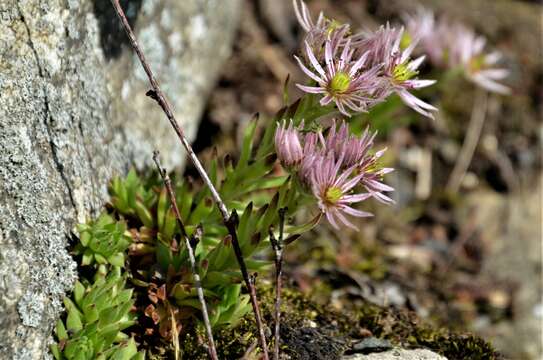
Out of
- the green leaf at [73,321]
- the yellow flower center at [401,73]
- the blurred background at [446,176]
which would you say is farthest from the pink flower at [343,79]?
the blurred background at [446,176]

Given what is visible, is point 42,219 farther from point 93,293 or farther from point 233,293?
point 233,293

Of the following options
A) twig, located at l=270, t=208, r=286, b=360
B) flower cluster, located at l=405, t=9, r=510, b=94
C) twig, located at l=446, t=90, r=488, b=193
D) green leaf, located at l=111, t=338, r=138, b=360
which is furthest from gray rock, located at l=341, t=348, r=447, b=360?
twig, located at l=446, t=90, r=488, b=193

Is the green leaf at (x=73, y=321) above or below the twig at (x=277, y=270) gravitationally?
below

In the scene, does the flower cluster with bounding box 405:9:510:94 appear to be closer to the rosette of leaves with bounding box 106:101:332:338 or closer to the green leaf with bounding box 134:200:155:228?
the rosette of leaves with bounding box 106:101:332:338

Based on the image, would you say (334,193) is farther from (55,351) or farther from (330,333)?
(55,351)

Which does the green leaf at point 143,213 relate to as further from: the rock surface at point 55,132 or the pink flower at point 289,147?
the pink flower at point 289,147

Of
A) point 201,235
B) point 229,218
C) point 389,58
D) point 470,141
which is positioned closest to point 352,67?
point 389,58
